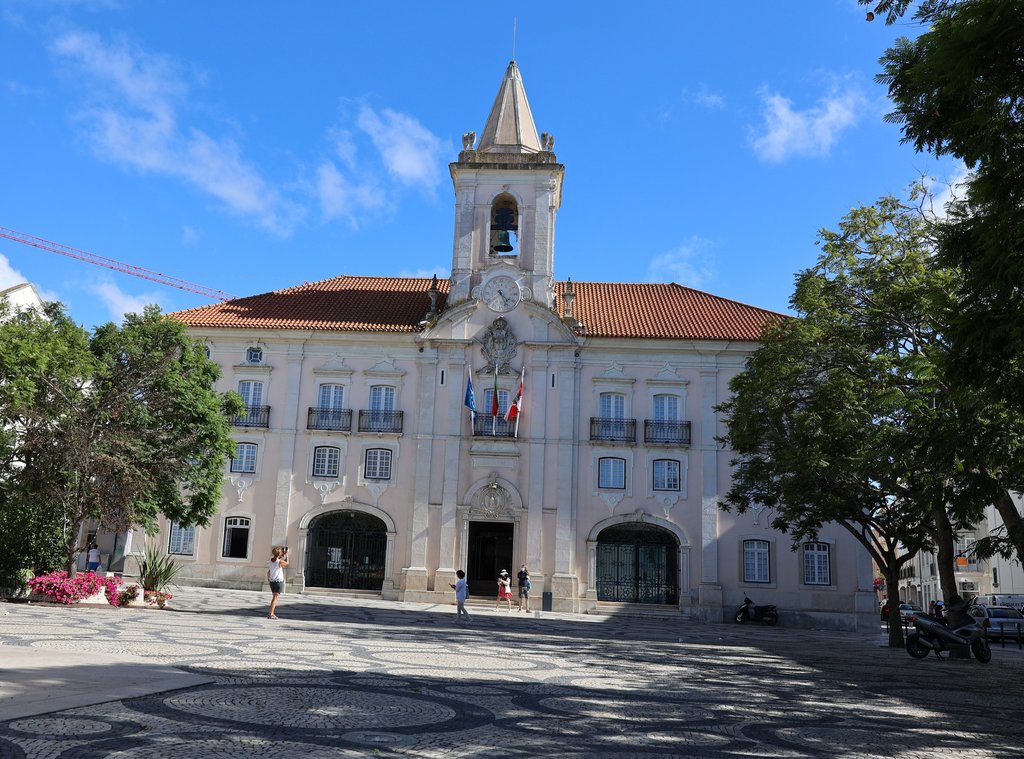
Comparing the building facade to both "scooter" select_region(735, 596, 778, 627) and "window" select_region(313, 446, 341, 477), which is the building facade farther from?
"scooter" select_region(735, 596, 778, 627)

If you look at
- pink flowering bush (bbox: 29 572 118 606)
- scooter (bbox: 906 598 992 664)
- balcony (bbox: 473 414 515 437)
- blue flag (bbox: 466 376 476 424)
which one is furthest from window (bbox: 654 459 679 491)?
pink flowering bush (bbox: 29 572 118 606)

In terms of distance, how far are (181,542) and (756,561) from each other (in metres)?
20.7

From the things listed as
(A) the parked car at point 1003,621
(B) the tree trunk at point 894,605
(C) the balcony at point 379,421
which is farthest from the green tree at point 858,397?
(C) the balcony at point 379,421

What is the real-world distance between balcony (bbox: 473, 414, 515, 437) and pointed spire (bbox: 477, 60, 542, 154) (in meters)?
10.5

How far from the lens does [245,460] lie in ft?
107

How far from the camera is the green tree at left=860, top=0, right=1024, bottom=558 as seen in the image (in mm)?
6062

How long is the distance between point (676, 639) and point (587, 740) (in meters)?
14.1

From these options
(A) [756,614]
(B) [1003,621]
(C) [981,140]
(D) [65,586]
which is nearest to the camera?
(C) [981,140]

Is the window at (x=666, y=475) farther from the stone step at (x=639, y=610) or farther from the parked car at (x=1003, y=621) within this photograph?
the parked car at (x=1003, y=621)

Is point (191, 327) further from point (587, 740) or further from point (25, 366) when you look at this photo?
point (587, 740)

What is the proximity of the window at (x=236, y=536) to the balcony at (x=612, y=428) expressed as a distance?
13078mm

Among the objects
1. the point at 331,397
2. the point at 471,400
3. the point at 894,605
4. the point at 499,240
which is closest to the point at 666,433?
the point at 471,400

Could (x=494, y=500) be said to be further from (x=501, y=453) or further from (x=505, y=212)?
(x=505, y=212)

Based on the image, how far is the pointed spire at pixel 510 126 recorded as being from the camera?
34469 millimetres
